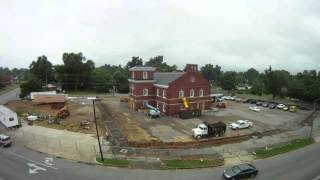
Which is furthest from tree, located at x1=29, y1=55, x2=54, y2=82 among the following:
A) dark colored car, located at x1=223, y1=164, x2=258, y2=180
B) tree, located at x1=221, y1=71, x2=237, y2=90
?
dark colored car, located at x1=223, y1=164, x2=258, y2=180

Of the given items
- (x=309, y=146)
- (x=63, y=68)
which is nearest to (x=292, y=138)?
(x=309, y=146)

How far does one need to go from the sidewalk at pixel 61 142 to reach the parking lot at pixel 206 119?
6.87 meters

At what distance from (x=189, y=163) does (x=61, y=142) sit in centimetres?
1918

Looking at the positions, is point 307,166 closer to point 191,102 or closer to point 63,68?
point 191,102

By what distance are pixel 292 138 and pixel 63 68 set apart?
81.2m

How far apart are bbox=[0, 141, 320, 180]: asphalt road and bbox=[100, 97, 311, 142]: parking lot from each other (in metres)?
10.1

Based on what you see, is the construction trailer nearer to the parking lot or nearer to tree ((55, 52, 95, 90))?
the parking lot

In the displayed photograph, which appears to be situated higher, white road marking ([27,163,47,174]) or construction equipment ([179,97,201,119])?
construction equipment ([179,97,201,119])

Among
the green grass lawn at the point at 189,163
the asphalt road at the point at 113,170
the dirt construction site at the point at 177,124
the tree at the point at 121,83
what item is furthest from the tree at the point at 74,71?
the green grass lawn at the point at 189,163

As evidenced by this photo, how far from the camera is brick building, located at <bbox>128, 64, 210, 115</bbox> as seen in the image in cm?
5566

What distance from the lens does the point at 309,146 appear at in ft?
127

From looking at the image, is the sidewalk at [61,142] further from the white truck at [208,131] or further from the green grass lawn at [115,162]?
the white truck at [208,131]

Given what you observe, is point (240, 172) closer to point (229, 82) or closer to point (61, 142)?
point (61, 142)

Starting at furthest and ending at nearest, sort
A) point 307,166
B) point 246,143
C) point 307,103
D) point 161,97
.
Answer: point 307,103 → point 161,97 → point 246,143 → point 307,166
